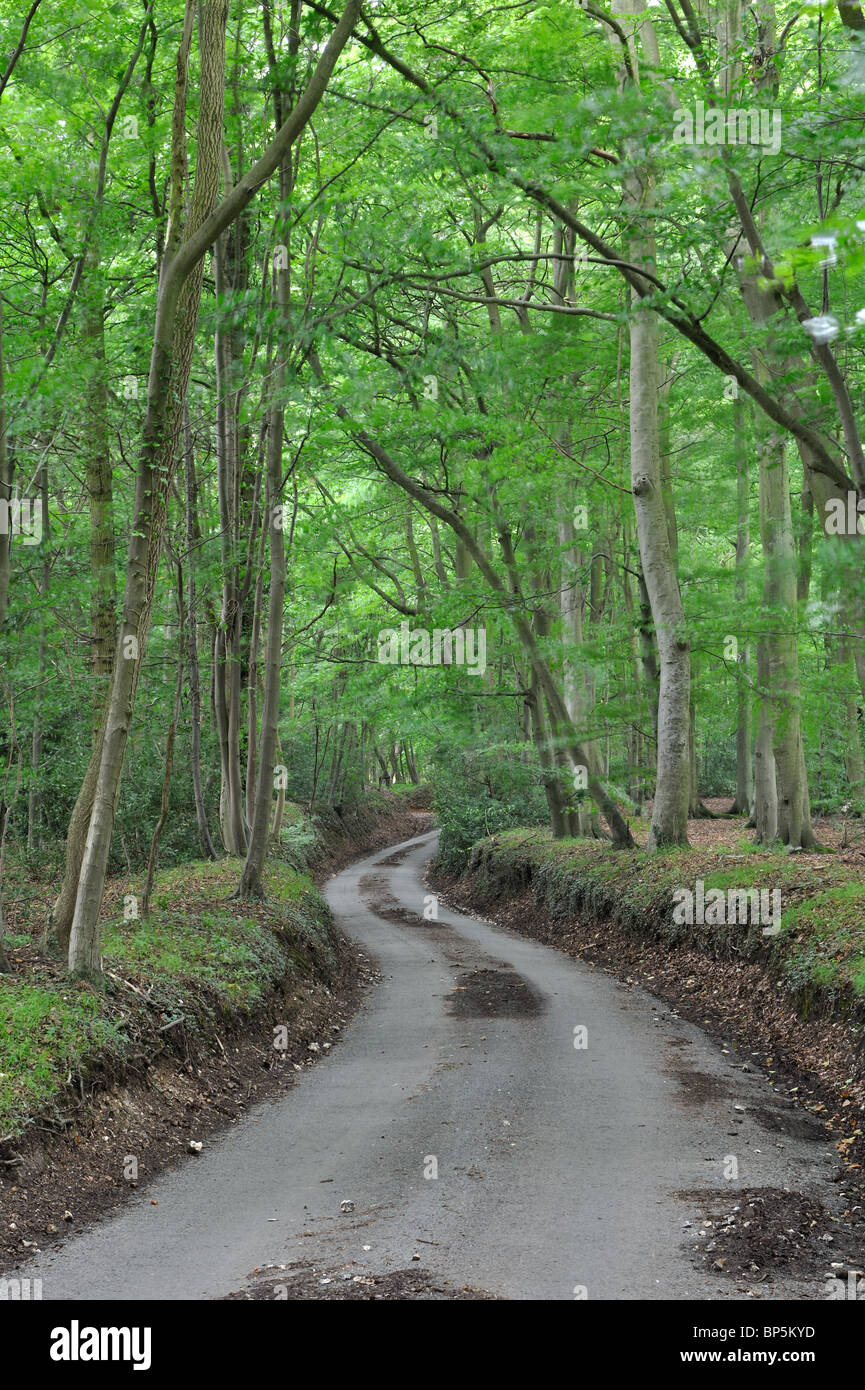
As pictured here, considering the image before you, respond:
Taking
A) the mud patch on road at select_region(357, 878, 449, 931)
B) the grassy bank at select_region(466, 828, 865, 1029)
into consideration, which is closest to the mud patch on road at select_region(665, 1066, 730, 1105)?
the grassy bank at select_region(466, 828, 865, 1029)

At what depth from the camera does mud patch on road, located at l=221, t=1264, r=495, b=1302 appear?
4.31 meters

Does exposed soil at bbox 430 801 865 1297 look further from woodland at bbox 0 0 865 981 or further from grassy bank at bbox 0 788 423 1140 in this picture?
grassy bank at bbox 0 788 423 1140

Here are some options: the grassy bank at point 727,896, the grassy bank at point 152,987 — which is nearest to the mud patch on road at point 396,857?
the grassy bank at point 727,896

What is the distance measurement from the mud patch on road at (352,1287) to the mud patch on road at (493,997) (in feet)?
22.1

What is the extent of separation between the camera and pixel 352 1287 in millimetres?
4422

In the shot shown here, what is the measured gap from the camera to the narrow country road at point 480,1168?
4742mm

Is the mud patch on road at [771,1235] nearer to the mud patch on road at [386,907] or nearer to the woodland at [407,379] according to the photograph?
the woodland at [407,379]

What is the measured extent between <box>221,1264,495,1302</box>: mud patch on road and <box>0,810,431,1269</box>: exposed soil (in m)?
1.36

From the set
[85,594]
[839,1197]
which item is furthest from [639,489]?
[839,1197]

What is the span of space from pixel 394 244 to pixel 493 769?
1216 centimetres

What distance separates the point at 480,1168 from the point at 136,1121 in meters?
2.36

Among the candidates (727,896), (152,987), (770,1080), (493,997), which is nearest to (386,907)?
(493,997)

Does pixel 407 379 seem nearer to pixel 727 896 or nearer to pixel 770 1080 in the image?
pixel 727 896

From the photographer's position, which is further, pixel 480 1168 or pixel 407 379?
pixel 407 379
